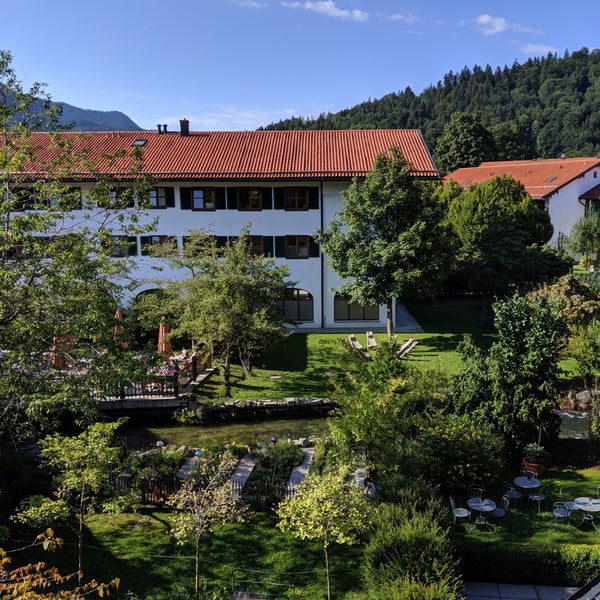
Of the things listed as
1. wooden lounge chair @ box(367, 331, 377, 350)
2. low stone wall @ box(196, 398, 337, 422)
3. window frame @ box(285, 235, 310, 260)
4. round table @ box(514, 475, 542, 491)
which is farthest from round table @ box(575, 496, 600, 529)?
window frame @ box(285, 235, 310, 260)

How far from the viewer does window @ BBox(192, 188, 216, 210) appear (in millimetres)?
27859

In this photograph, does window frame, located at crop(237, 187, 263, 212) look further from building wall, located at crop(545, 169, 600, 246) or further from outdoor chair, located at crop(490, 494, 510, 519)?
building wall, located at crop(545, 169, 600, 246)

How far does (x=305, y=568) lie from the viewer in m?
10.6

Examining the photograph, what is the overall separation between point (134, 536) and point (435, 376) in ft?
27.6

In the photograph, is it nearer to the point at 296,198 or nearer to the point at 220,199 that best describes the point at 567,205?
the point at 296,198

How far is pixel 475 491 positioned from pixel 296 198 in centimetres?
1826

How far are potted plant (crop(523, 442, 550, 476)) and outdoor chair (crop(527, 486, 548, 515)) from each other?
1.93 ft

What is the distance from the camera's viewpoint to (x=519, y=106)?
156125 mm

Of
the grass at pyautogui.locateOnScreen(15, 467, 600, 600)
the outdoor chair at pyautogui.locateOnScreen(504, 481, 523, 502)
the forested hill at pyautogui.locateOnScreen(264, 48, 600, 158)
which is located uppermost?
the forested hill at pyautogui.locateOnScreen(264, 48, 600, 158)

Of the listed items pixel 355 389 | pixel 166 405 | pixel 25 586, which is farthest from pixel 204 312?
pixel 25 586

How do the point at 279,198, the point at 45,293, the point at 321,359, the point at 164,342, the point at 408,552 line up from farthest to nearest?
the point at 279,198 < the point at 321,359 < the point at 164,342 < the point at 45,293 < the point at 408,552

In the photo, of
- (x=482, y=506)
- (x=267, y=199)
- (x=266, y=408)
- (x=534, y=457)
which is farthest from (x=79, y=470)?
(x=267, y=199)

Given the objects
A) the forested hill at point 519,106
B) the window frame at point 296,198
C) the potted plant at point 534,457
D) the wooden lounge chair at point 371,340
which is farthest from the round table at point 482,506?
the forested hill at point 519,106

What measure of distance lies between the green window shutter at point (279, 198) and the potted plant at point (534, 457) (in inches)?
672
